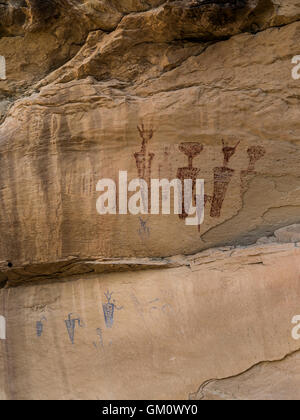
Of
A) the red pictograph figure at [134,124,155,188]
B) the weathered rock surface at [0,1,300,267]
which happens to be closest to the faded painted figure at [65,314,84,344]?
the weathered rock surface at [0,1,300,267]

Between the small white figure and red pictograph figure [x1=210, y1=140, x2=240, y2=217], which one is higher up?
the small white figure

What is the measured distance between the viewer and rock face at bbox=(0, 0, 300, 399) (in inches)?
141

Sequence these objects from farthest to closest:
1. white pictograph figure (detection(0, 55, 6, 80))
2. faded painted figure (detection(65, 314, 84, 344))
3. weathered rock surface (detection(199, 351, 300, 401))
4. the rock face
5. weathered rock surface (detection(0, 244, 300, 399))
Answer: white pictograph figure (detection(0, 55, 6, 80)) → faded painted figure (detection(65, 314, 84, 344)) → the rock face → weathered rock surface (detection(0, 244, 300, 399)) → weathered rock surface (detection(199, 351, 300, 401))

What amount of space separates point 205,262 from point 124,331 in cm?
95

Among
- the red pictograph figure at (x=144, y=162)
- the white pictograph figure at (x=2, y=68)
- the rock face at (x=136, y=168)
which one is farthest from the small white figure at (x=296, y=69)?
the white pictograph figure at (x=2, y=68)

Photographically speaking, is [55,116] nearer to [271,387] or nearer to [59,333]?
[59,333]

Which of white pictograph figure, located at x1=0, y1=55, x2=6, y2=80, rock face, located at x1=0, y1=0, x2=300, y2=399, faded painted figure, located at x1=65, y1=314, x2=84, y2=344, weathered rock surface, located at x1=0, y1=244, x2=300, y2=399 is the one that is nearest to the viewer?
weathered rock surface, located at x1=0, y1=244, x2=300, y2=399

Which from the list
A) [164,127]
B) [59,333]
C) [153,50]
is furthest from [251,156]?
[59,333]

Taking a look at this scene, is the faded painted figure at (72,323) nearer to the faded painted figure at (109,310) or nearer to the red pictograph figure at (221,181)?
the faded painted figure at (109,310)

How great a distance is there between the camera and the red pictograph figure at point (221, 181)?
3713 millimetres

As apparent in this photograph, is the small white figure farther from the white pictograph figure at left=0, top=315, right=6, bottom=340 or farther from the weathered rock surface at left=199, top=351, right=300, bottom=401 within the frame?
the white pictograph figure at left=0, top=315, right=6, bottom=340

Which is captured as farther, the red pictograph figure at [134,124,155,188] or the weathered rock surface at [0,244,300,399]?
the red pictograph figure at [134,124,155,188]

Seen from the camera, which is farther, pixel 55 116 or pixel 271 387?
pixel 55 116
